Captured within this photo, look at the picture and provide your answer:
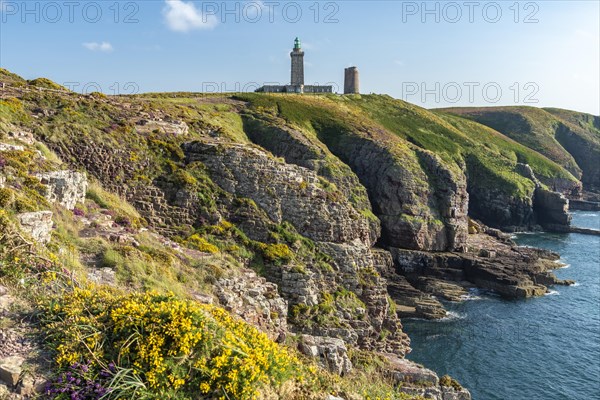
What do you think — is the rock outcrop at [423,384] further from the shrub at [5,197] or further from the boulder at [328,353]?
the shrub at [5,197]

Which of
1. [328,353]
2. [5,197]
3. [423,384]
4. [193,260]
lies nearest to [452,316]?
[423,384]

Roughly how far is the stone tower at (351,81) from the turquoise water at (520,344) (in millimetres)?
103676

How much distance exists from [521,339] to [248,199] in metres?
38.1

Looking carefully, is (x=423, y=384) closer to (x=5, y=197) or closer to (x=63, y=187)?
(x=63, y=187)

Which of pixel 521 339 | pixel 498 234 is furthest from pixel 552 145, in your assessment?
pixel 521 339

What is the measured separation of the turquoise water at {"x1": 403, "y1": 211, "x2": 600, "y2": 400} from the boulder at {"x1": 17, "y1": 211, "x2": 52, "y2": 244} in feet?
120

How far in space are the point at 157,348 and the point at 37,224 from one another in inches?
350

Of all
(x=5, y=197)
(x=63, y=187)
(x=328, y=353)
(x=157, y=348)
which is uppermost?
(x=63, y=187)

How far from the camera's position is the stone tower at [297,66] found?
14538cm

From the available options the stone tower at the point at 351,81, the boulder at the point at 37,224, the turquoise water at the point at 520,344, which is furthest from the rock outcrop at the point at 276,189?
the stone tower at the point at 351,81

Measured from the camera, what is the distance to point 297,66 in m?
147

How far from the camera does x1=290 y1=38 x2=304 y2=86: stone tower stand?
145 meters

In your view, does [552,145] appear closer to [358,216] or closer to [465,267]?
[465,267]

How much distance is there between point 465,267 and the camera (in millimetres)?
74375
